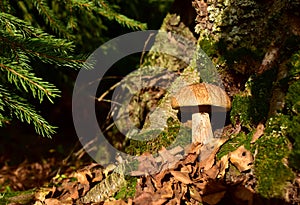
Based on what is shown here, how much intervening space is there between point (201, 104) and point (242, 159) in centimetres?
56

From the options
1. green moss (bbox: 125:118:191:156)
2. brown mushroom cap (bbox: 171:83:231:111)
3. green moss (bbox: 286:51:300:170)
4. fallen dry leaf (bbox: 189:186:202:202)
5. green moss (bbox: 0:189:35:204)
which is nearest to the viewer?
green moss (bbox: 286:51:300:170)

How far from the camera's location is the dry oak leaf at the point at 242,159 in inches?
85.7

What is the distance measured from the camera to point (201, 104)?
2598mm

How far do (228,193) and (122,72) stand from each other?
304 cm

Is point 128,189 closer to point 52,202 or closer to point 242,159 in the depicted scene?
point 52,202

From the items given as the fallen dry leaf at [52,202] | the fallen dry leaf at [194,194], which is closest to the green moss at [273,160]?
the fallen dry leaf at [194,194]

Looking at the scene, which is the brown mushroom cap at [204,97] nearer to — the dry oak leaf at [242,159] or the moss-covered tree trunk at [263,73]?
the moss-covered tree trunk at [263,73]

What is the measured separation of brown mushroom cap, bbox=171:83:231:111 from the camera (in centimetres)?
258

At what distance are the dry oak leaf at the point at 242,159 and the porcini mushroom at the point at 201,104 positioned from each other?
447 mm

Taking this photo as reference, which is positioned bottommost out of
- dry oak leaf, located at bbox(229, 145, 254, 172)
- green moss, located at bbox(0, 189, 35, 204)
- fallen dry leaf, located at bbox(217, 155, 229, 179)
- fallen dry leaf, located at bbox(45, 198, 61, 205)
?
green moss, located at bbox(0, 189, 35, 204)

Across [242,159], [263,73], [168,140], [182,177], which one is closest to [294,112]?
[242,159]

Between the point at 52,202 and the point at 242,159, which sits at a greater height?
the point at 242,159

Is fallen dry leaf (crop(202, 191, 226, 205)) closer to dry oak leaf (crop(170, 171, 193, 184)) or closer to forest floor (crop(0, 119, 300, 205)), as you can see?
forest floor (crop(0, 119, 300, 205))

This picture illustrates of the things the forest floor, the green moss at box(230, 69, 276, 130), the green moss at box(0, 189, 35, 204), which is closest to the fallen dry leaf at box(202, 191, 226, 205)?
the forest floor
